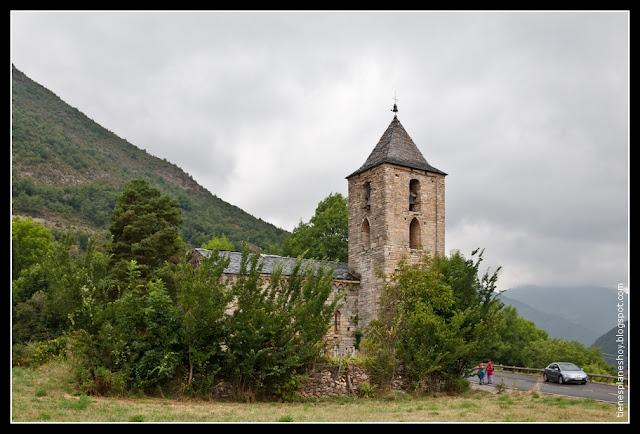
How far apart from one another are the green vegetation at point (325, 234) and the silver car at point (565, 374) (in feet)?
57.6

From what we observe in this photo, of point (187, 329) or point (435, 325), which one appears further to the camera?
point (435, 325)

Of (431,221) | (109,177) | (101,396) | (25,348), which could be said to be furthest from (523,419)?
(109,177)

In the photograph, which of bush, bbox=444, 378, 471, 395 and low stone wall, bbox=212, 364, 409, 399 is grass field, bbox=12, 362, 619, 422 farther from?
bush, bbox=444, 378, 471, 395

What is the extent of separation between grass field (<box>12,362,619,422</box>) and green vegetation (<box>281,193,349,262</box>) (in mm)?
22092

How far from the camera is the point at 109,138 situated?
324ft

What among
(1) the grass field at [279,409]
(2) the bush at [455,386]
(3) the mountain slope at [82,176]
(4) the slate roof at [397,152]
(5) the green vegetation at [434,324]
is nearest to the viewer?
(1) the grass field at [279,409]

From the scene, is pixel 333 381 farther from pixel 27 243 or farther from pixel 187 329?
pixel 27 243

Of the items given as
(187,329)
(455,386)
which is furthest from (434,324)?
(187,329)

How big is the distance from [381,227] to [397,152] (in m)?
3.72

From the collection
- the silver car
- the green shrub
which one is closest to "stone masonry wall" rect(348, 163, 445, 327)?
the green shrub

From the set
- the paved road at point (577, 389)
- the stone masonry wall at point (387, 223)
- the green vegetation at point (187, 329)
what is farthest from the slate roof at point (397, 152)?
the paved road at point (577, 389)

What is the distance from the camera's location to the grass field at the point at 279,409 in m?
13.7

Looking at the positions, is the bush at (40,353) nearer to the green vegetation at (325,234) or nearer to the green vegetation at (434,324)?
the green vegetation at (434,324)

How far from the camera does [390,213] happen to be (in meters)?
25.9
